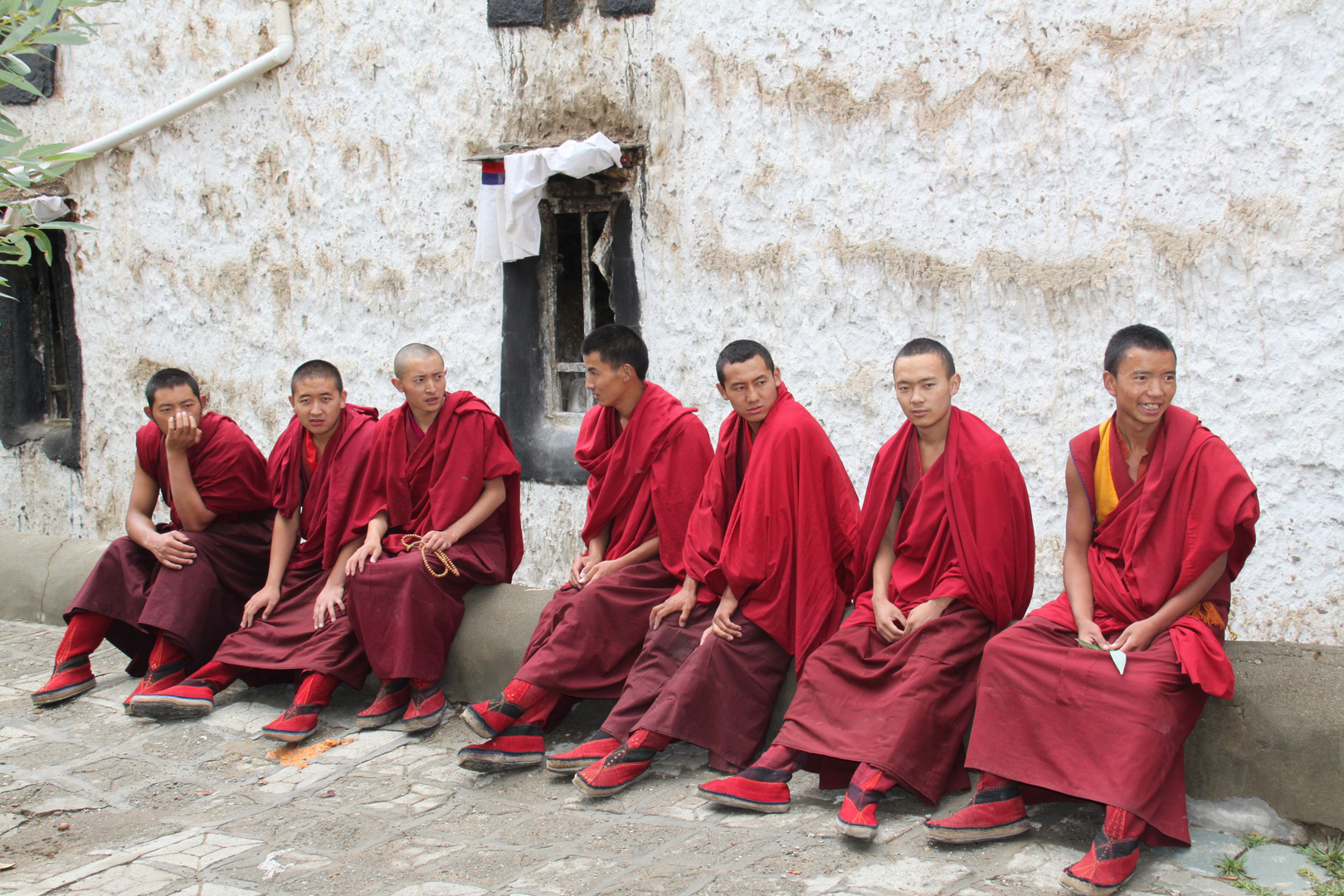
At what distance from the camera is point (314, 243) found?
644 centimetres

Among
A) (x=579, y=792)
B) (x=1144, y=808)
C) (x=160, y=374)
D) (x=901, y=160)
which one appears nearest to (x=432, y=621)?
(x=579, y=792)

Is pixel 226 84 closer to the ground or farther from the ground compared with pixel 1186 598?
farther from the ground

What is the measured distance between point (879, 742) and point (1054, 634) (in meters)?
0.54

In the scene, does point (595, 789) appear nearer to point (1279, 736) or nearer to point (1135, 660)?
point (1135, 660)

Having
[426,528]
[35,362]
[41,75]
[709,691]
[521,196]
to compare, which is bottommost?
[709,691]

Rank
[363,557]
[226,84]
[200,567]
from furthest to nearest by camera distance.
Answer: [226,84] < [200,567] < [363,557]

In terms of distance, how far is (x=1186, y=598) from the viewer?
9.25ft

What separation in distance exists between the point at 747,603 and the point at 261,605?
6.92 ft

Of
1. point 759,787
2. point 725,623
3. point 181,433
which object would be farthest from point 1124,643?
point 181,433

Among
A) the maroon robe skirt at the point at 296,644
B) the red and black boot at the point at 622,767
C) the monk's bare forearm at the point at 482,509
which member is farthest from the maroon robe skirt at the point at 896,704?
the maroon robe skirt at the point at 296,644

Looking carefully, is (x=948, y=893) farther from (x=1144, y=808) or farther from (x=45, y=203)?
(x=45, y=203)

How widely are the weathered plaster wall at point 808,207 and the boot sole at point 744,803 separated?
6.74ft

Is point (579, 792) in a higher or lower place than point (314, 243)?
lower

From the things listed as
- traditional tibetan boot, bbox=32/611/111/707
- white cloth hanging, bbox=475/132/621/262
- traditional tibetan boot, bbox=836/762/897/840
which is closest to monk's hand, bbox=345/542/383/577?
traditional tibetan boot, bbox=32/611/111/707
